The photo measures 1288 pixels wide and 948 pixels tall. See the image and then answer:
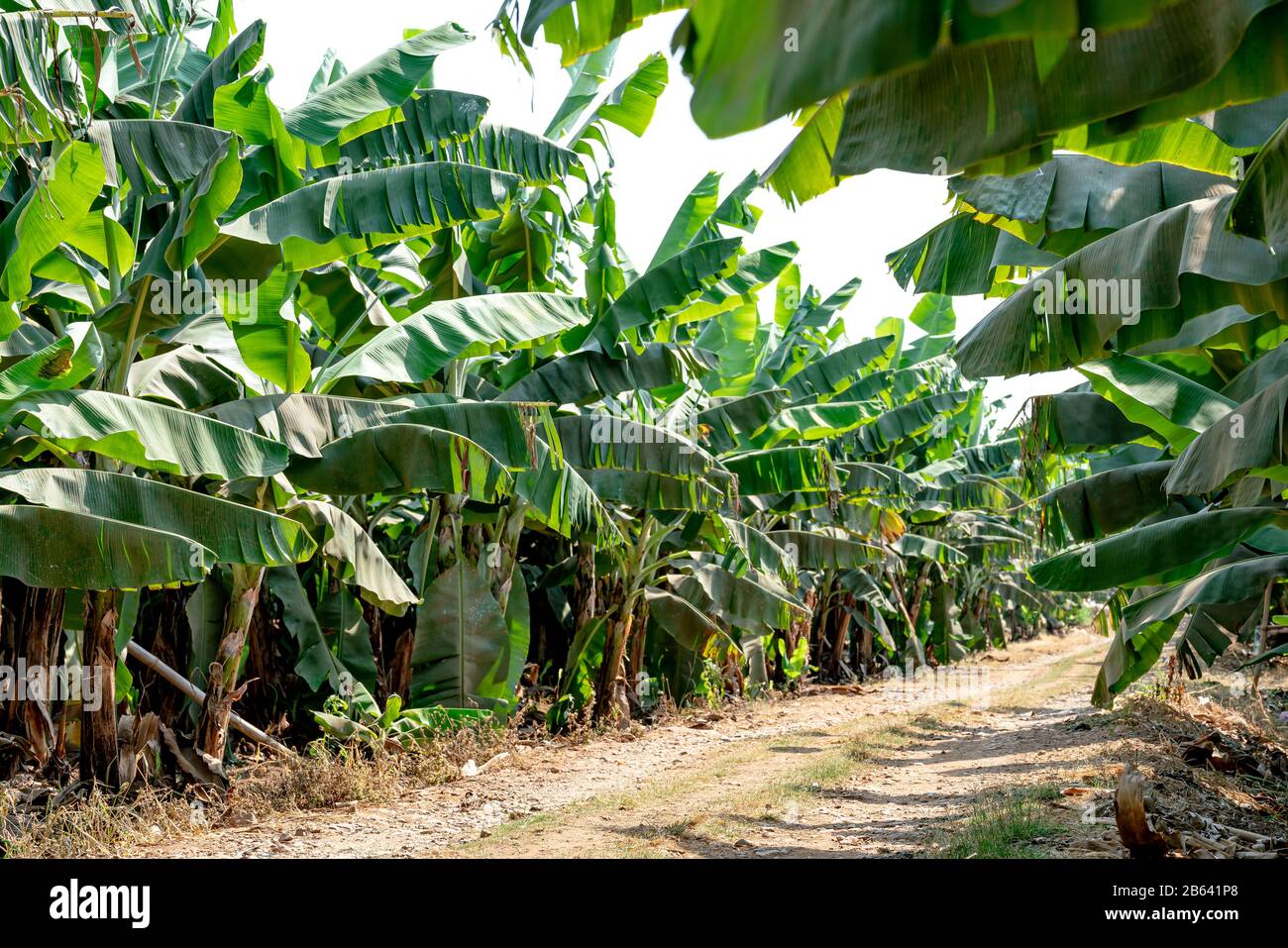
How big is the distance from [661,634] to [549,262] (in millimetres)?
6019

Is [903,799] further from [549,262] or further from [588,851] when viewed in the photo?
[549,262]

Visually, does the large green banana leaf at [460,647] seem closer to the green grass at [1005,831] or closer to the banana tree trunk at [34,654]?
the banana tree trunk at [34,654]

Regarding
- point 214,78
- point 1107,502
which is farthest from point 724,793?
point 214,78

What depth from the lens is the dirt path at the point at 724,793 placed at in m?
6.70

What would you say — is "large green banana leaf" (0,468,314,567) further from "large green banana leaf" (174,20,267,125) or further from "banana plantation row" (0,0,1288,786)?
"large green banana leaf" (174,20,267,125)

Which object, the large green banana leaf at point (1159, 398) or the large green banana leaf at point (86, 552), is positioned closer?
the large green banana leaf at point (86, 552)

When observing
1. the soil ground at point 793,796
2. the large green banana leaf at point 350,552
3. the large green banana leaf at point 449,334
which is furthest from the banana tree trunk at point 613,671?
the large green banana leaf at point 449,334

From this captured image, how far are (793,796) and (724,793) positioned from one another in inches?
23.7

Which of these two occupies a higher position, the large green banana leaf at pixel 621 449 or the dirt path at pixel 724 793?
the large green banana leaf at pixel 621 449

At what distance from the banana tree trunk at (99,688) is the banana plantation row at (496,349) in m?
0.03

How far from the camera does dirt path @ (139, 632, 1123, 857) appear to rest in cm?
670

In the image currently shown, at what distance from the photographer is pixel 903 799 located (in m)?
8.66

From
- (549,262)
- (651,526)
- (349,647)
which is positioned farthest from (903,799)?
(549,262)

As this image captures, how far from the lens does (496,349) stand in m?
8.27
